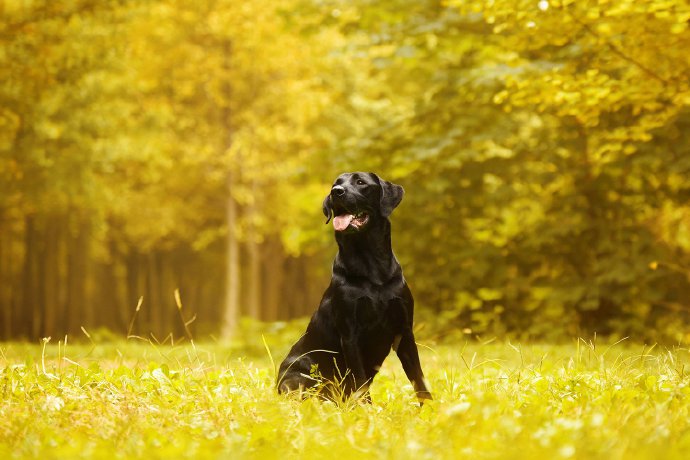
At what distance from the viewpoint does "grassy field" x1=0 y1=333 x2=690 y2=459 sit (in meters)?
3.77

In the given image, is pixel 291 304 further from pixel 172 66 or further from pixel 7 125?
pixel 7 125

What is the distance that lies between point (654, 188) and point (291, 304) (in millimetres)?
17663

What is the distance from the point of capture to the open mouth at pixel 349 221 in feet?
17.9

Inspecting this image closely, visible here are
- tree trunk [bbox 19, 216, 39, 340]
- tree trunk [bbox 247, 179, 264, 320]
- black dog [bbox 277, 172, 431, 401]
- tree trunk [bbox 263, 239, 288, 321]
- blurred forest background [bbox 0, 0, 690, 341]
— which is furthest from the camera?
tree trunk [bbox 263, 239, 288, 321]

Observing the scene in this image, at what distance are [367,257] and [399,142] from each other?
28.9 ft

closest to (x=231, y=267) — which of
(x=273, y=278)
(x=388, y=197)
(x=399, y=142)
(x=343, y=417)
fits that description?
(x=273, y=278)

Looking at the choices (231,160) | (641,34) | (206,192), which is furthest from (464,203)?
(206,192)

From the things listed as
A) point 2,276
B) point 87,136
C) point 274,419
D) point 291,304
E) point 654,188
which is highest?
point 87,136

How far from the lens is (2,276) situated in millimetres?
23500

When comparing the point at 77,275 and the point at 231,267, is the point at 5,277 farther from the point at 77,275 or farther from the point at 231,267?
the point at 231,267

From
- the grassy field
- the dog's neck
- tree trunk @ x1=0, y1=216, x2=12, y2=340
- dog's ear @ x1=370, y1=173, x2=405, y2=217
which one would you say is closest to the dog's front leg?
the grassy field

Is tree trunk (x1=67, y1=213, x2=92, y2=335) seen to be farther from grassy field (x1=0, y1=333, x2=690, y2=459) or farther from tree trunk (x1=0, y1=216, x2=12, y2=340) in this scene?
grassy field (x1=0, y1=333, x2=690, y2=459)

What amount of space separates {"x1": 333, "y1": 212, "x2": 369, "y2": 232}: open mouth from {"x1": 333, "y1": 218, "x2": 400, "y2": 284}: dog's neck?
2.3 inches

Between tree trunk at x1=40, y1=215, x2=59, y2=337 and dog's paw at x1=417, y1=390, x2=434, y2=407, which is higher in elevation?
dog's paw at x1=417, y1=390, x2=434, y2=407
